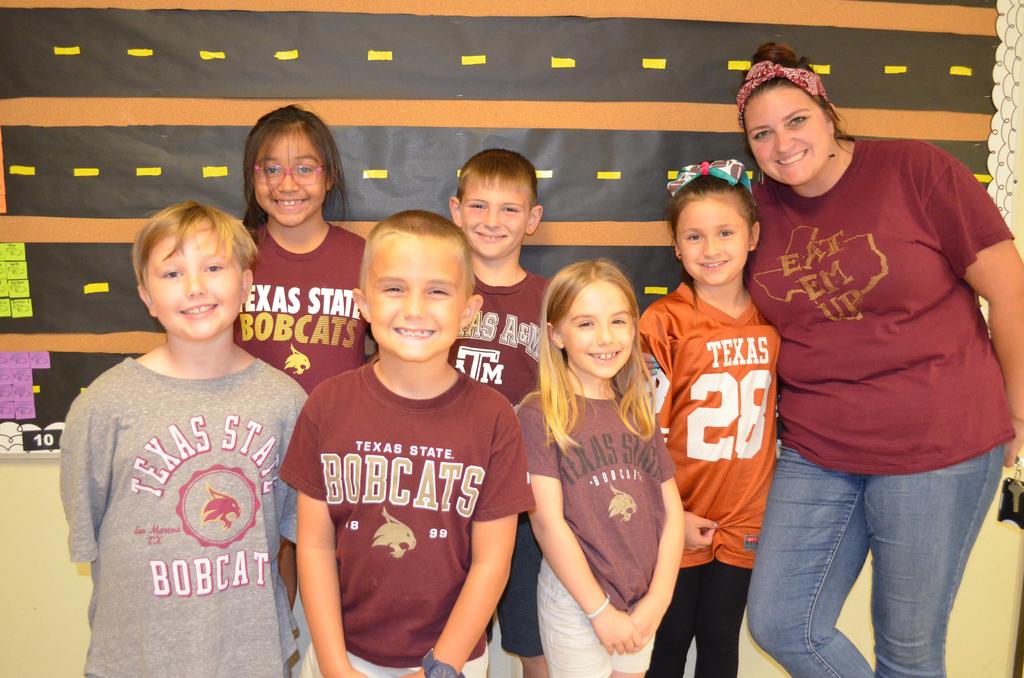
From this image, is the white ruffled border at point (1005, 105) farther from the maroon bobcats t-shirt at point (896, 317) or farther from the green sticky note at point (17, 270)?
the green sticky note at point (17, 270)

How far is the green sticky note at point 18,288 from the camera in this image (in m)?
2.26

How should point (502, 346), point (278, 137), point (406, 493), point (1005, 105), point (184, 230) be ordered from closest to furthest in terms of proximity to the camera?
point (406, 493)
point (184, 230)
point (502, 346)
point (278, 137)
point (1005, 105)

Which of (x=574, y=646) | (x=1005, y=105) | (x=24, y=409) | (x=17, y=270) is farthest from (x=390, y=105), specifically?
(x=1005, y=105)

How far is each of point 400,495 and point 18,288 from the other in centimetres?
166

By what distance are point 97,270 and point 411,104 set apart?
1150 millimetres

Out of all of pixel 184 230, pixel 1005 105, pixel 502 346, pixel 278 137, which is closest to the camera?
pixel 184 230

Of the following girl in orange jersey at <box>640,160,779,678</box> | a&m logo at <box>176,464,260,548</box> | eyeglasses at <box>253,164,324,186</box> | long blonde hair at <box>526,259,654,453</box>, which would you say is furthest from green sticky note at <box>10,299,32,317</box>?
girl in orange jersey at <box>640,160,779,678</box>

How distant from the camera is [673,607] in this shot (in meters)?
1.93

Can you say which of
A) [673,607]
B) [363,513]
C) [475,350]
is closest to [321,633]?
[363,513]

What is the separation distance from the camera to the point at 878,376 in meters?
1.74

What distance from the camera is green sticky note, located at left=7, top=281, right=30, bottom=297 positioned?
7.40 ft

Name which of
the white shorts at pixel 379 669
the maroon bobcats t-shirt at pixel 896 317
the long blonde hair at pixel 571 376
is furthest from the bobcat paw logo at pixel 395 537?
the maroon bobcats t-shirt at pixel 896 317

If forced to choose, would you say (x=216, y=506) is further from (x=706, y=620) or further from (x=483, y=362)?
(x=706, y=620)

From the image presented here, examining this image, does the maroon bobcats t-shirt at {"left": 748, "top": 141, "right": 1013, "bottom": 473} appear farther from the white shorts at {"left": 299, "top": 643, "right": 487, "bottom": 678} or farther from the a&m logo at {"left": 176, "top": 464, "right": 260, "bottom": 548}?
the a&m logo at {"left": 176, "top": 464, "right": 260, "bottom": 548}
